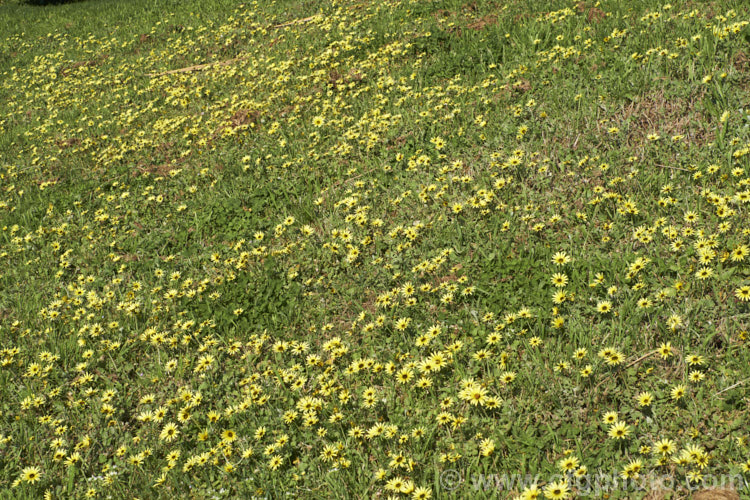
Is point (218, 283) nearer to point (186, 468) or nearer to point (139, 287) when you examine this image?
point (139, 287)

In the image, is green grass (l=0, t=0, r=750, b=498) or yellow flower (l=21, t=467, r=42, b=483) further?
yellow flower (l=21, t=467, r=42, b=483)

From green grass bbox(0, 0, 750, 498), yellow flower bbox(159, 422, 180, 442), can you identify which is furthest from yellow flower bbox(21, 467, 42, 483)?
yellow flower bbox(159, 422, 180, 442)

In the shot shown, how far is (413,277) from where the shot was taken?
4.75 metres

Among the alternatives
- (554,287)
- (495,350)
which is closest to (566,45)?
(554,287)

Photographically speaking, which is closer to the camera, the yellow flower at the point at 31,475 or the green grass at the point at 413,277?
the green grass at the point at 413,277

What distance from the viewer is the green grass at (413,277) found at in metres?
3.47

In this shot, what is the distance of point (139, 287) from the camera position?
570 cm

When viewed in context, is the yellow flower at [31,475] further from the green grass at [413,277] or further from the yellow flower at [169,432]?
the yellow flower at [169,432]

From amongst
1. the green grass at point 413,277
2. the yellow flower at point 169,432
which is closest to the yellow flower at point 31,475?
the green grass at point 413,277

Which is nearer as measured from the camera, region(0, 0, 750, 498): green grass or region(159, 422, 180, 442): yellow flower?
region(0, 0, 750, 498): green grass

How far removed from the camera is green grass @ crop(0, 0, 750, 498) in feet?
11.4

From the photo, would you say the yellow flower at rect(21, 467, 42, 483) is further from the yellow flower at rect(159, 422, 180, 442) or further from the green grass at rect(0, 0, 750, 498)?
the yellow flower at rect(159, 422, 180, 442)

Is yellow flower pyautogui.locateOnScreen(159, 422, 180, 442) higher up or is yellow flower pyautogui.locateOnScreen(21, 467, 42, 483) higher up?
yellow flower pyautogui.locateOnScreen(21, 467, 42, 483)

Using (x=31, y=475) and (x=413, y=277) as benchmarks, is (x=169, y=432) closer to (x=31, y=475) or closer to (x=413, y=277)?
(x=31, y=475)
